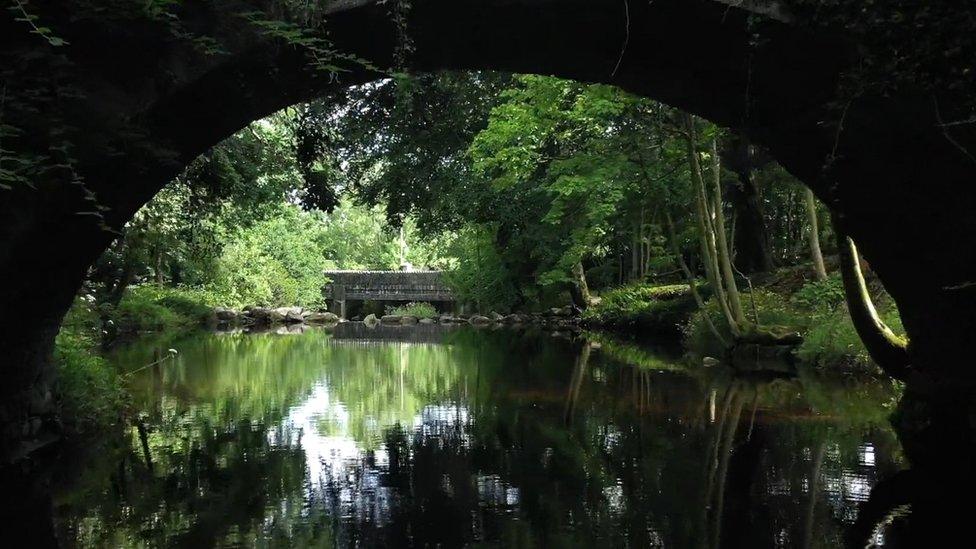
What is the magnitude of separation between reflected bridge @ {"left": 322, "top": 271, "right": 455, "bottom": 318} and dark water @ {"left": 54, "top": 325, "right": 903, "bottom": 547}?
1268 inches

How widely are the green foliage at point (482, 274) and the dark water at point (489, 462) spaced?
65.5 feet

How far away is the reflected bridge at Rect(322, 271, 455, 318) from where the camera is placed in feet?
153

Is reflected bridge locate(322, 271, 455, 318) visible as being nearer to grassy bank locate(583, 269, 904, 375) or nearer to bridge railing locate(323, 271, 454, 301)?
bridge railing locate(323, 271, 454, 301)

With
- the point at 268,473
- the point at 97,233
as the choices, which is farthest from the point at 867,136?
the point at 97,233

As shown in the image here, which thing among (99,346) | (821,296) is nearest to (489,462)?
(821,296)

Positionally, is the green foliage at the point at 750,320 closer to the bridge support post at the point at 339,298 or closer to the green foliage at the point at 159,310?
the green foliage at the point at 159,310

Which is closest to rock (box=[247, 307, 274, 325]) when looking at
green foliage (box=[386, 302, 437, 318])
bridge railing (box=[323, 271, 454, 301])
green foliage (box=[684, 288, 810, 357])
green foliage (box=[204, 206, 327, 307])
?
green foliage (box=[204, 206, 327, 307])

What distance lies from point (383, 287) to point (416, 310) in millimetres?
3316

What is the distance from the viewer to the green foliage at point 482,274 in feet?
114

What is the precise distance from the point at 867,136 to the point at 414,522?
458cm

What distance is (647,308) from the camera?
78.5 feet

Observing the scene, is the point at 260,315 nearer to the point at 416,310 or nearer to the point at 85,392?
the point at 416,310

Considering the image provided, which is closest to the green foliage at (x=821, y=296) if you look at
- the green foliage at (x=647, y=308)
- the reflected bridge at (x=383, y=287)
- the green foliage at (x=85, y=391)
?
the green foliage at (x=647, y=308)

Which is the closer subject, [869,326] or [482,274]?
[869,326]
